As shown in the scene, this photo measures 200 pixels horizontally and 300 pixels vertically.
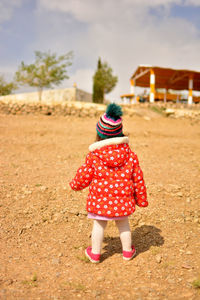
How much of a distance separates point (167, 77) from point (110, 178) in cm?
1811

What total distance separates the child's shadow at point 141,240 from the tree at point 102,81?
2159 centimetres

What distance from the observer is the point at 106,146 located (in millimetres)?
2666

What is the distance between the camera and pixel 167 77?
19.4 m

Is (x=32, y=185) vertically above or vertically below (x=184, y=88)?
below

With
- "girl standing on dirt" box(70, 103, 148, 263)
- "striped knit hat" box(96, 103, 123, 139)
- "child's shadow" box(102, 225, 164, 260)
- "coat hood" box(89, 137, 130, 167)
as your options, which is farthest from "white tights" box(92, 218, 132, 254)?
"striped knit hat" box(96, 103, 123, 139)

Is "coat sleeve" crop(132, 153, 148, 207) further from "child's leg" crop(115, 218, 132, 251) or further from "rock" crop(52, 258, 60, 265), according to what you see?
"rock" crop(52, 258, 60, 265)

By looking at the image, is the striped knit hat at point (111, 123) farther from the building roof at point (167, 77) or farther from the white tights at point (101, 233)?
the building roof at point (167, 77)

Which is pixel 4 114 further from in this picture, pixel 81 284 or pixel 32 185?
pixel 81 284

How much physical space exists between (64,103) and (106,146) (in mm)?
11369

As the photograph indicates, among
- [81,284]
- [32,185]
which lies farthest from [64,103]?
[81,284]

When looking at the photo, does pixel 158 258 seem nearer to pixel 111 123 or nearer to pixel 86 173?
pixel 86 173

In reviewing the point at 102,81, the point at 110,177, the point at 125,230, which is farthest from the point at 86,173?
the point at 102,81

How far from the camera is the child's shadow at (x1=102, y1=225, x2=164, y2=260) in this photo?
3.09 metres

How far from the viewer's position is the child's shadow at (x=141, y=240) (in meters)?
3.09
